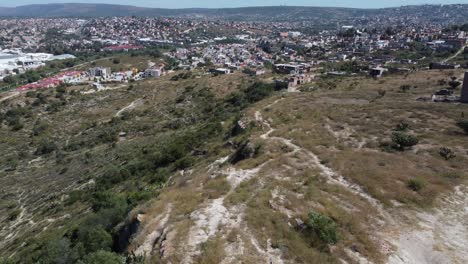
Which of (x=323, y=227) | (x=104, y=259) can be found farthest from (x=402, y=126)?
(x=104, y=259)

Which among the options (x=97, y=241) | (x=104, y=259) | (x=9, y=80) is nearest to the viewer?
(x=104, y=259)

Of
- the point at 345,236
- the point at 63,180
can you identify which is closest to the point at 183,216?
the point at 345,236

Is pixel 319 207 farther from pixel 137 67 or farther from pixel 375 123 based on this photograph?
pixel 137 67

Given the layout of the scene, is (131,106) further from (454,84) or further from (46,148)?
(454,84)

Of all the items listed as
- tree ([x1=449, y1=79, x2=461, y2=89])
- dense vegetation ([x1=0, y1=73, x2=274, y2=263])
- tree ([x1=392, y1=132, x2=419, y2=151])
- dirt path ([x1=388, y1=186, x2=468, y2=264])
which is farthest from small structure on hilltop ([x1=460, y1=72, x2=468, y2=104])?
dense vegetation ([x1=0, y1=73, x2=274, y2=263])

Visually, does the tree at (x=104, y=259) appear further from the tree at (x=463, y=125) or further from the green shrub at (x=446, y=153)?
the tree at (x=463, y=125)

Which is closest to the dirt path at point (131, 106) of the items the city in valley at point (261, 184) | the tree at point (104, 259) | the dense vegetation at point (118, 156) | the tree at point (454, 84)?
the dense vegetation at point (118, 156)
